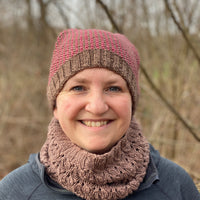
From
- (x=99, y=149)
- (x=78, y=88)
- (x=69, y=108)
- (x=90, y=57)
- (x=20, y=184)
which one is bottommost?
(x=20, y=184)

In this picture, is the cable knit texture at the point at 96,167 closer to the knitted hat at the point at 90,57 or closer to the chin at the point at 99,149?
the chin at the point at 99,149

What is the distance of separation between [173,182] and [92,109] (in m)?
0.72

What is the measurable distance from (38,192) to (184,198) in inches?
35.7

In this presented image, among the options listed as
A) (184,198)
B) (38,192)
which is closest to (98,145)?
(38,192)

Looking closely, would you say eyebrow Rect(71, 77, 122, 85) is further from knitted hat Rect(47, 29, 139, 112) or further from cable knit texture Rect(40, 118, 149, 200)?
cable knit texture Rect(40, 118, 149, 200)

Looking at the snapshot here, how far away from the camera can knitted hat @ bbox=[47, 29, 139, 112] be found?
153 cm

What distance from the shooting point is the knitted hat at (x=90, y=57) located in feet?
5.01

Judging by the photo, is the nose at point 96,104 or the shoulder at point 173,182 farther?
the shoulder at point 173,182

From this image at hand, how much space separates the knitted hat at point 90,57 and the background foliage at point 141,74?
0.74 meters

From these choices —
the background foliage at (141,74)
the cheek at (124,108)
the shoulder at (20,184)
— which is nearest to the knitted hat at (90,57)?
the cheek at (124,108)

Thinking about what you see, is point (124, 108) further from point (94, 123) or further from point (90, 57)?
point (90, 57)

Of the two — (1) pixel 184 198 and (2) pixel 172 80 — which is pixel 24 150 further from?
(1) pixel 184 198

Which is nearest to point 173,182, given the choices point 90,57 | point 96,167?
point 96,167

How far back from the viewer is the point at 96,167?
4.98 feet
